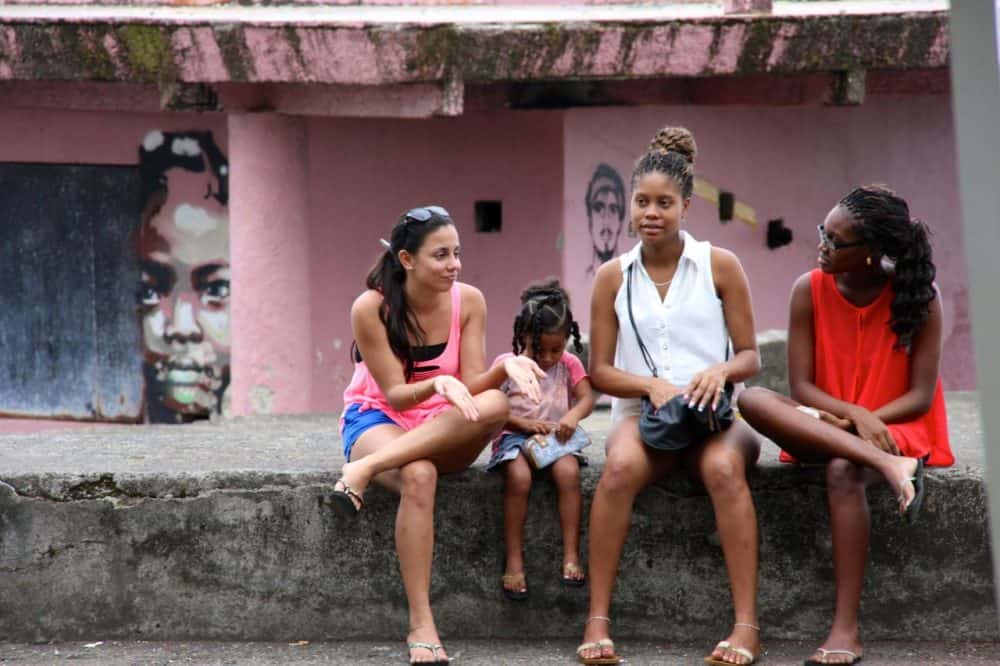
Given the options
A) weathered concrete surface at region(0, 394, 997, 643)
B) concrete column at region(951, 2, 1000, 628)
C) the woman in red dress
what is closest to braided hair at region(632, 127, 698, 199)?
the woman in red dress

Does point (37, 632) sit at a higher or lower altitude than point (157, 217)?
lower

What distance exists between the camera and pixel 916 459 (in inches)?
196

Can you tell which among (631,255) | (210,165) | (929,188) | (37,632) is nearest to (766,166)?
(929,188)

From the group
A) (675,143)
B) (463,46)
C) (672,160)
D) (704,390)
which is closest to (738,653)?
(704,390)

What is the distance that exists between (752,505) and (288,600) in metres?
1.56

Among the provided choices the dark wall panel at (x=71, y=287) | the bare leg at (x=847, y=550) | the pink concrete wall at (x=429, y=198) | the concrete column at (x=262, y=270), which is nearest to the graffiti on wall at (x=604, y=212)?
the pink concrete wall at (x=429, y=198)

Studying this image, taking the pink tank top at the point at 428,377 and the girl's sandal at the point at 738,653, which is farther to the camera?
the pink tank top at the point at 428,377

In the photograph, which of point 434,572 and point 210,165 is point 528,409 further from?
point 210,165

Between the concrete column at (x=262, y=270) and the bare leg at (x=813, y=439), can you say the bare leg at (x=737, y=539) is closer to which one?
the bare leg at (x=813, y=439)

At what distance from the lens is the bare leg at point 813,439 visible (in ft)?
16.0

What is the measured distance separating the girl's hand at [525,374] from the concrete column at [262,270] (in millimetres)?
5181

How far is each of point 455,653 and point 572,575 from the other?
1.48 feet

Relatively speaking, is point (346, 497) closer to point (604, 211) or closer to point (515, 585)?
point (515, 585)

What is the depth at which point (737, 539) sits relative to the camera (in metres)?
4.91
